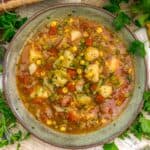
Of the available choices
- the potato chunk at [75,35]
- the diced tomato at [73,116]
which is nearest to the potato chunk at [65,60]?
the potato chunk at [75,35]

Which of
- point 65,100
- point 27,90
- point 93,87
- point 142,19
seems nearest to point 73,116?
point 65,100

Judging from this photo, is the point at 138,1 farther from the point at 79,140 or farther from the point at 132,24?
the point at 79,140

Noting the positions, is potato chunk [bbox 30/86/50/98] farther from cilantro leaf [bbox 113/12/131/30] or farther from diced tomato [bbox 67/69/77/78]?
cilantro leaf [bbox 113/12/131/30]

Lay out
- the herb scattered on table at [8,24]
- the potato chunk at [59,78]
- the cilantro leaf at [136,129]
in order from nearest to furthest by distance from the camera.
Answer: the potato chunk at [59,78] < the herb scattered on table at [8,24] < the cilantro leaf at [136,129]

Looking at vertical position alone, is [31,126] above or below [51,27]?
below

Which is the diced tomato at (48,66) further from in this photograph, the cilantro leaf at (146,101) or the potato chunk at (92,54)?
the cilantro leaf at (146,101)

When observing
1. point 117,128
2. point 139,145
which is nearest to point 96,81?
point 117,128
